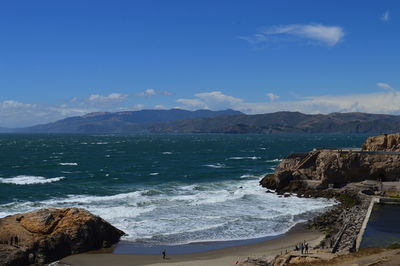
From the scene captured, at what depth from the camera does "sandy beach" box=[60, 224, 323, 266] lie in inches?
1416

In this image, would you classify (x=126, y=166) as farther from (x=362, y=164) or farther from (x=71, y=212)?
(x=71, y=212)

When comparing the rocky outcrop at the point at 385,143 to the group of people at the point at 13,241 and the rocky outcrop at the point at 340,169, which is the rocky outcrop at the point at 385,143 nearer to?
the rocky outcrop at the point at 340,169

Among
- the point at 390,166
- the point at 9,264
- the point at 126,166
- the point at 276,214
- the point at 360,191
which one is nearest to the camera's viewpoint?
the point at 9,264

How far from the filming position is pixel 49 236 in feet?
124

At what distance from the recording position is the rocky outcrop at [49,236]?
35875 millimetres

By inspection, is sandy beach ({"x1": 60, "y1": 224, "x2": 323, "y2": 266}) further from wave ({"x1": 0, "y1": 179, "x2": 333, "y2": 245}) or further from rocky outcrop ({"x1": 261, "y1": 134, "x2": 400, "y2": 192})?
rocky outcrop ({"x1": 261, "y1": 134, "x2": 400, "y2": 192})

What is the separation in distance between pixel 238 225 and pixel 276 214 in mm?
7324

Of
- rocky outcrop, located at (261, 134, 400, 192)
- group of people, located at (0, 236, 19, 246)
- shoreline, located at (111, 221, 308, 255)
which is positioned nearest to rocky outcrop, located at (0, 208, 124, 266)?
group of people, located at (0, 236, 19, 246)

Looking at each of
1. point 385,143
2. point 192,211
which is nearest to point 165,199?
point 192,211

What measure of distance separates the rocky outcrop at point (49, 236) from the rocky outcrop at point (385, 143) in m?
48.9

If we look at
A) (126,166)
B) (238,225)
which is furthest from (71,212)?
(126,166)

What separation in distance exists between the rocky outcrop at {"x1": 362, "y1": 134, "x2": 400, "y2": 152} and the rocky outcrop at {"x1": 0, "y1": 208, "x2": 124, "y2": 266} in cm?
4891

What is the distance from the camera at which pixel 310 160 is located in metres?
73.7

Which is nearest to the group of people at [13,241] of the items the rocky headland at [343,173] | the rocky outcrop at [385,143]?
the rocky headland at [343,173]
